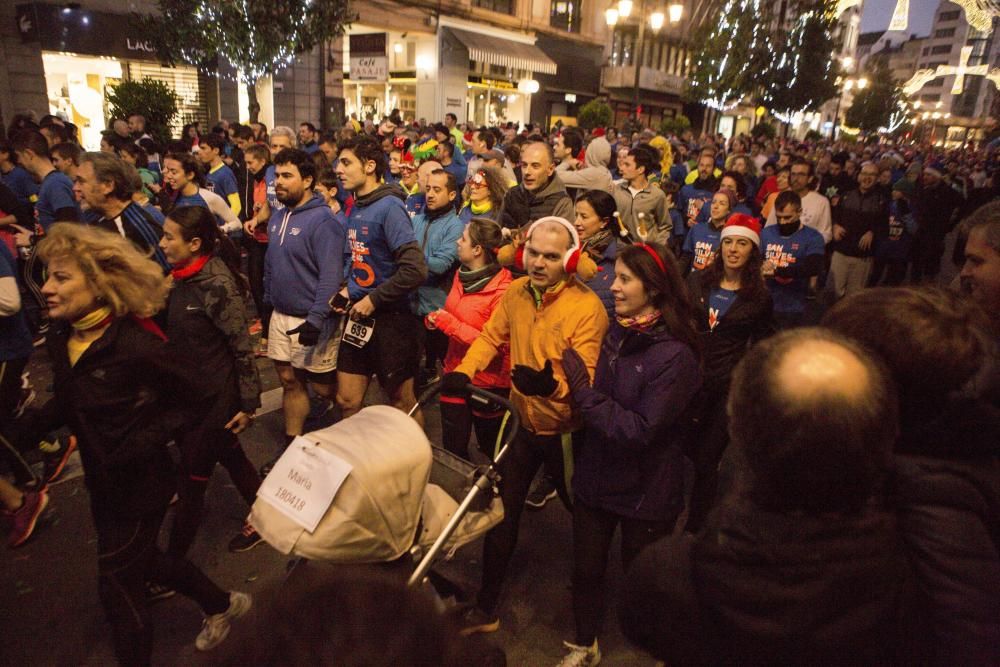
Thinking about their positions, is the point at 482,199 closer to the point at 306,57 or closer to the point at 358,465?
the point at 358,465

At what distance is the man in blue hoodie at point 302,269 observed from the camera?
174 inches

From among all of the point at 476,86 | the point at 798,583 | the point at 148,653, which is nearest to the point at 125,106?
the point at 148,653

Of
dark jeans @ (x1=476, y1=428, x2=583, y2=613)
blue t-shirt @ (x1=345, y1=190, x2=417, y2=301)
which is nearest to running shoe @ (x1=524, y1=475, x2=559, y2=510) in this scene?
dark jeans @ (x1=476, y1=428, x2=583, y2=613)

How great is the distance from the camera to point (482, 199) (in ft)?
19.0

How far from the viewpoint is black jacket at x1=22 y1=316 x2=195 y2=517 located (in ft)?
8.79

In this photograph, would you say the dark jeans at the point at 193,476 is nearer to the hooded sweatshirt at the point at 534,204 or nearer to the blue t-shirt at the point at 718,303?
the blue t-shirt at the point at 718,303

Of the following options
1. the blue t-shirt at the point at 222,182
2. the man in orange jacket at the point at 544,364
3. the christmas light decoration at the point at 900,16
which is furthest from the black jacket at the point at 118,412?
the christmas light decoration at the point at 900,16

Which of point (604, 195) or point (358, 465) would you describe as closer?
point (358, 465)

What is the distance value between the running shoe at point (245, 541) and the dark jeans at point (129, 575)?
111cm

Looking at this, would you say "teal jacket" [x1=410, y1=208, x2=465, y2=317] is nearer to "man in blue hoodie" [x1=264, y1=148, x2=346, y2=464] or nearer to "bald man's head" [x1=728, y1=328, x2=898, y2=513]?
"man in blue hoodie" [x1=264, y1=148, x2=346, y2=464]

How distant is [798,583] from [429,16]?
97.0 feet

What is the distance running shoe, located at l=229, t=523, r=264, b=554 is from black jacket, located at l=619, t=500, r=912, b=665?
3270mm

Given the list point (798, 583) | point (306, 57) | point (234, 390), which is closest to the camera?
point (798, 583)

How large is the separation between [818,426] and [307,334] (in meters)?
3.42
